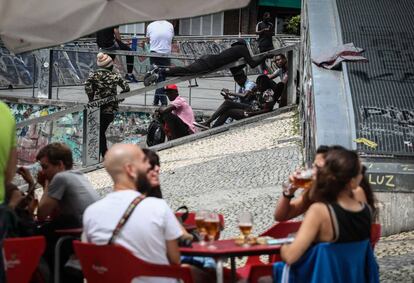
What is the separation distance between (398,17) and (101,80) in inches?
178

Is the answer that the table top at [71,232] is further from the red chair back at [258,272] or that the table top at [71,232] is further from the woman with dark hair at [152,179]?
the red chair back at [258,272]

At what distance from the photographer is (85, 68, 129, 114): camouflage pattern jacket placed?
43.6 ft

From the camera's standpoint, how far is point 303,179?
5566 mm

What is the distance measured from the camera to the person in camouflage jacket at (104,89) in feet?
43.3

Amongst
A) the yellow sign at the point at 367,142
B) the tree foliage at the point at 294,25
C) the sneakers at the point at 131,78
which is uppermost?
the tree foliage at the point at 294,25

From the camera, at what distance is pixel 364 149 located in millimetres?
8469

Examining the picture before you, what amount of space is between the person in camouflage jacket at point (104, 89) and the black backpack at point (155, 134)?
87cm

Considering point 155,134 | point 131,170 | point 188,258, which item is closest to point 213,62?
point 155,134

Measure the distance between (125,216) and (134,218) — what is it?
63mm

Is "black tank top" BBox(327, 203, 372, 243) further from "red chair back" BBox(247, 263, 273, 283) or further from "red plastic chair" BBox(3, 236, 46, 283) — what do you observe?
"red plastic chair" BBox(3, 236, 46, 283)

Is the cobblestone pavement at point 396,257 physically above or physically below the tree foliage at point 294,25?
below

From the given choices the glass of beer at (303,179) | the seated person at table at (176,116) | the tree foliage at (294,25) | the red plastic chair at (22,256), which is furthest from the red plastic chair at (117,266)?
the tree foliage at (294,25)

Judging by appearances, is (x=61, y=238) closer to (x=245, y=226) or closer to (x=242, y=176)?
(x=245, y=226)

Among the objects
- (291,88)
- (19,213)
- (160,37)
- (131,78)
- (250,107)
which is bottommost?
(19,213)
